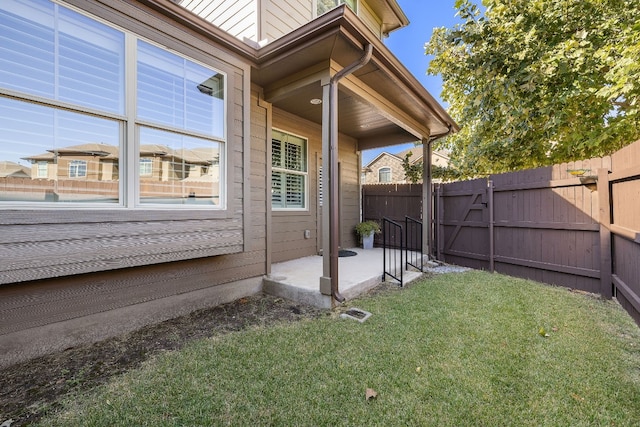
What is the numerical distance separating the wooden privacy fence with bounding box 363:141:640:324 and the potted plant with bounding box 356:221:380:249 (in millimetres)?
1363

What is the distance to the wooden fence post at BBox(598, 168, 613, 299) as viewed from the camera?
3.56 metres

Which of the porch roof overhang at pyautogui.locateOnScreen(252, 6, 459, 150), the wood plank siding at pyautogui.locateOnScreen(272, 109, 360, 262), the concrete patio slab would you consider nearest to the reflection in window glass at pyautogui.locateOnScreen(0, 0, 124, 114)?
the porch roof overhang at pyautogui.locateOnScreen(252, 6, 459, 150)

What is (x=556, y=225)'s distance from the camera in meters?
4.23

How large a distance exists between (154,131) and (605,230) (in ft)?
17.6

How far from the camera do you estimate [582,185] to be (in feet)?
12.9

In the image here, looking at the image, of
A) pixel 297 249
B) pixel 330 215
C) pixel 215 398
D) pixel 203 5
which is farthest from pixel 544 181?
pixel 203 5

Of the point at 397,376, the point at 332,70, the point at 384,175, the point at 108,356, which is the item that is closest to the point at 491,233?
the point at 332,70

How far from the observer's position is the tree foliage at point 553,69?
15.2ft

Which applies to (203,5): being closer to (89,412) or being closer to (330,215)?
(330,215)

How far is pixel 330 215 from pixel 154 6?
2.62m

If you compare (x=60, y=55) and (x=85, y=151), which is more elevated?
(x=60, y=55)

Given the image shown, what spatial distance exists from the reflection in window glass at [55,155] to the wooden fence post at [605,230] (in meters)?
5.47

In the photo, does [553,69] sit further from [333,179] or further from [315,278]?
[315,278]

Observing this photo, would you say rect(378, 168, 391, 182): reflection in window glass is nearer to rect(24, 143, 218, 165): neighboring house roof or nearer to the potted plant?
the potted plant
